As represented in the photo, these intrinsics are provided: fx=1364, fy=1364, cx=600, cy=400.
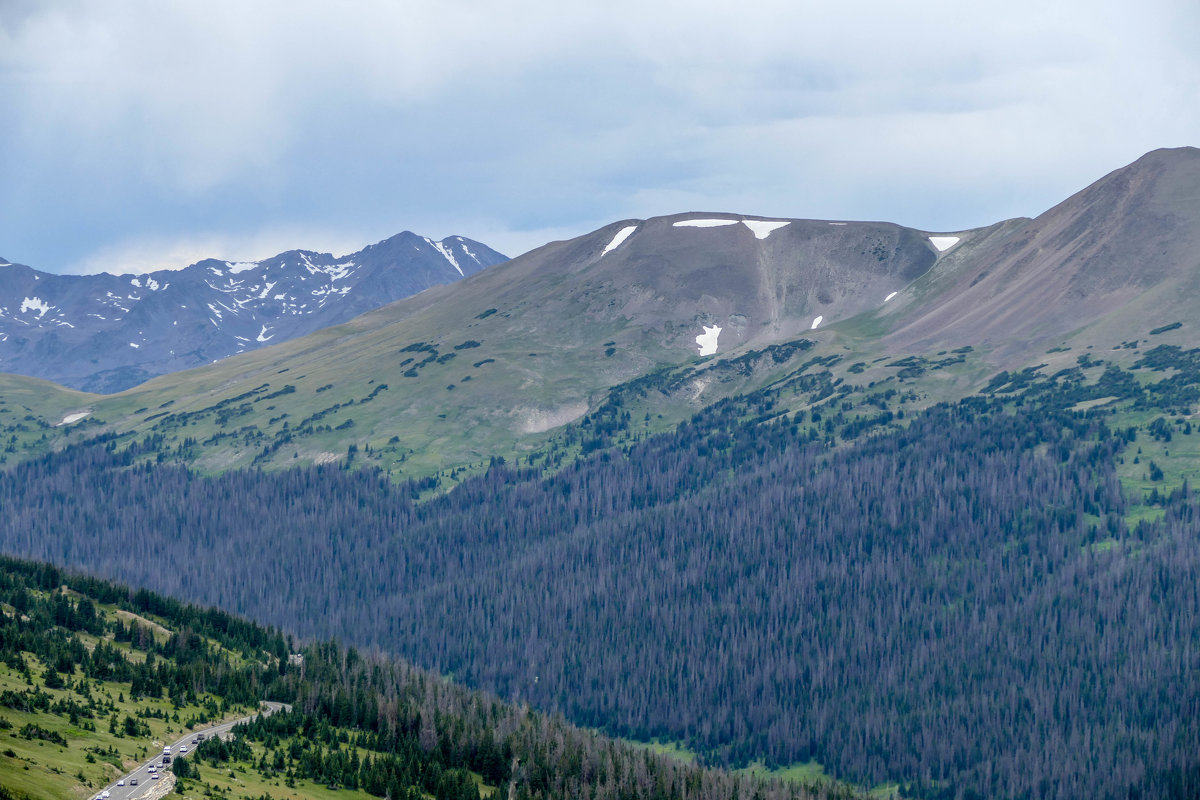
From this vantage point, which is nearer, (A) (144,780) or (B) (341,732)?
(A) (144,780)

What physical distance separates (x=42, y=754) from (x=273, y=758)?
123 ft

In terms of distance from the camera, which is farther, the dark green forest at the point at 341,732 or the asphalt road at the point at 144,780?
the dark green forest at the point at 341,732

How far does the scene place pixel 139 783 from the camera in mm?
117375

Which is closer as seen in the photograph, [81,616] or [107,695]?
[107,695]

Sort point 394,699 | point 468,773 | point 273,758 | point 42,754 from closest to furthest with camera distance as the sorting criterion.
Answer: point 42,754 → point 273,758 → point 468,773 → point 394,699

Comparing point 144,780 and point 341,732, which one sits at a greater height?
point 144,780

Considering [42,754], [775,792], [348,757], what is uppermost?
[42,754]

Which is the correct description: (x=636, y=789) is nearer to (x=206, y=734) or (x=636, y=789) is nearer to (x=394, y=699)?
(x=394, y=699)

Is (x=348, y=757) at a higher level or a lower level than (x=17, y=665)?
lower

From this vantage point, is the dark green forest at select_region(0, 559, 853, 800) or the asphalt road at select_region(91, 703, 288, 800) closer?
the asphalt road at select_region(91, 703, 288, 800)

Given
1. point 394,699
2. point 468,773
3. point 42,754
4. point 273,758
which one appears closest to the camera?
point 42,754

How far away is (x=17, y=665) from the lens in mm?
157250

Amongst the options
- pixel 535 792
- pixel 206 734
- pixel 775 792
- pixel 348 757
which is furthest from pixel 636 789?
pixel 206 734

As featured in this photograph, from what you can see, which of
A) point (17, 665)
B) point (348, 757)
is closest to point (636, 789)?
point (348, 757)
